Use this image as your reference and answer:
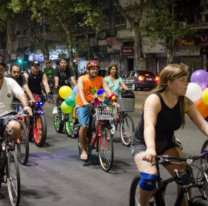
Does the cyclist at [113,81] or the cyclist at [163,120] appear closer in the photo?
the cyclist at [163,120]

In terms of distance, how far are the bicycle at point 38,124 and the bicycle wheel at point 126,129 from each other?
1.72 metres

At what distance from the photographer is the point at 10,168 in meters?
5.47

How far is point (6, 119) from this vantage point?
5691 mm

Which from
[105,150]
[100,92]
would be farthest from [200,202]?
[100,92]

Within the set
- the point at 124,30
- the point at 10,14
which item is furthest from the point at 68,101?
the point at 10,14

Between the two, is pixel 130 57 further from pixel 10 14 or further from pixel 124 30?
pixel 10 14

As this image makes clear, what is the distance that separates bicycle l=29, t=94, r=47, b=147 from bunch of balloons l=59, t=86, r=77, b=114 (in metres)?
0.56

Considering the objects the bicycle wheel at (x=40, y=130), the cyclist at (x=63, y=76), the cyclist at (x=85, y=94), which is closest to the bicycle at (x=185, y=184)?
the cyclist at (x=85, y=94)

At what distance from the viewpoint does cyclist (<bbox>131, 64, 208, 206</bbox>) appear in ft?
12.3

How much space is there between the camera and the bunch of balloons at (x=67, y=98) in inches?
405

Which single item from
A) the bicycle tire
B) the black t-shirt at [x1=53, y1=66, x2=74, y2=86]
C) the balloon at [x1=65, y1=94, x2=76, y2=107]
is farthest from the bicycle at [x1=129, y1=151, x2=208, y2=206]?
the black t-shirt at [x1=53, y1=66, x2=74, y2=86]

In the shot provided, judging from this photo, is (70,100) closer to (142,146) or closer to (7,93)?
(7,93)

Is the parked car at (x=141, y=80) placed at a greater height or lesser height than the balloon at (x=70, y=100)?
lesser

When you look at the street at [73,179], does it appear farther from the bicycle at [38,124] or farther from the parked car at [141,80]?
the parked car at [141,80]
